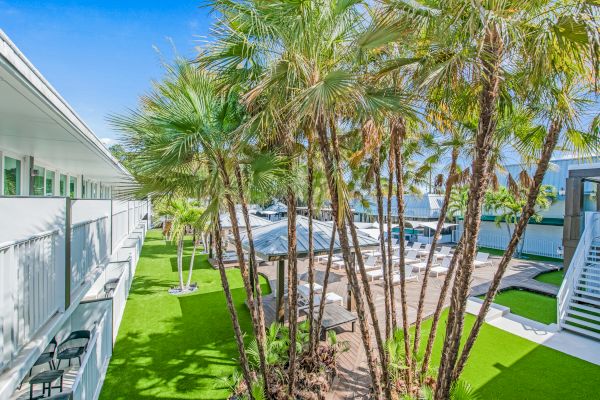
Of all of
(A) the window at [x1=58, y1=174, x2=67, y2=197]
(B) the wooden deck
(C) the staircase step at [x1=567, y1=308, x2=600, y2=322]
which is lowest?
(B) the wooden deck

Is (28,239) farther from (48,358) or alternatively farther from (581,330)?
(581,330)

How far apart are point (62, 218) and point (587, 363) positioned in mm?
12115

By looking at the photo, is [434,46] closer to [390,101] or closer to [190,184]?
[390,101]

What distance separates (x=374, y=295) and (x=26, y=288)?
38.9 ft

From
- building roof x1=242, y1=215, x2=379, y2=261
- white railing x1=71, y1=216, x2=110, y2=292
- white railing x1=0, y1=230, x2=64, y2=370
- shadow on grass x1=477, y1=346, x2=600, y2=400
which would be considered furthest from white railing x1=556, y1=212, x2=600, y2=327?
white railing x1=71, y1=216, x2=110, y2=292

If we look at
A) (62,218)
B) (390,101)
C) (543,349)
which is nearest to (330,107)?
(390,101)

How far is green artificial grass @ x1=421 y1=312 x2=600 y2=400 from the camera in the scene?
6.46 m

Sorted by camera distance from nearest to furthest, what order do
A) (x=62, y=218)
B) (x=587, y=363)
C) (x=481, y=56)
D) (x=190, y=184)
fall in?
1. (x=481, y=56)
2. (x=62, y=218)
3. (x=190, y=184)
4. (x=587, y=363)

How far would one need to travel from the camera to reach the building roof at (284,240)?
27.1 feet

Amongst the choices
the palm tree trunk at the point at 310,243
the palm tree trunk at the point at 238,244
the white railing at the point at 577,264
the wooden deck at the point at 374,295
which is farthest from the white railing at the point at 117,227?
the white railing at the point at 577,264

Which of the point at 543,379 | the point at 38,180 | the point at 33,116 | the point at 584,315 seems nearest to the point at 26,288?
the point at 33,116

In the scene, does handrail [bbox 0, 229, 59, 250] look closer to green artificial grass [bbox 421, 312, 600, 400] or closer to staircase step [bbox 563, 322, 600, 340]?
green artificial grass [bbox 421, 312, 600, 400]

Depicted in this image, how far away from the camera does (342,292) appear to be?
1383 cm

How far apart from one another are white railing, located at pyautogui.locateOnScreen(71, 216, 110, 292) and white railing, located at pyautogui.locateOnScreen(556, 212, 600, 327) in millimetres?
13267
